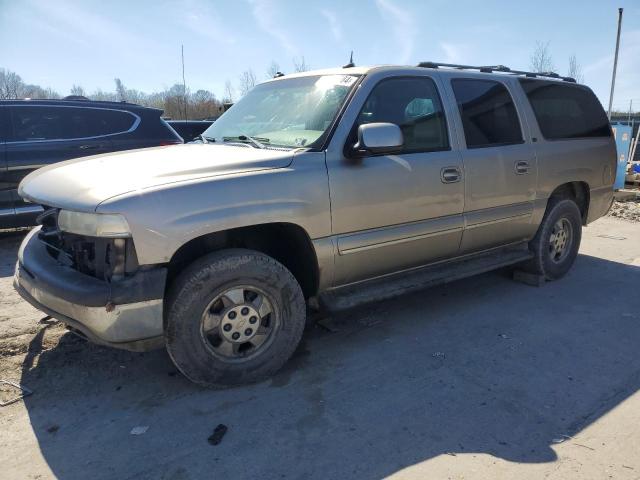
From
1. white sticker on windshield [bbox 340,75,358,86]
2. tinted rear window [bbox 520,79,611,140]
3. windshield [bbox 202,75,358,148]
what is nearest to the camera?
windshield [bbox 202,75,358,148]

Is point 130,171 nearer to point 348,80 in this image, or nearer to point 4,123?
point 348,80

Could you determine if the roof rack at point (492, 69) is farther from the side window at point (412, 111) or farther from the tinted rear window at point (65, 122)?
the tinted rear window at point (65, 122)

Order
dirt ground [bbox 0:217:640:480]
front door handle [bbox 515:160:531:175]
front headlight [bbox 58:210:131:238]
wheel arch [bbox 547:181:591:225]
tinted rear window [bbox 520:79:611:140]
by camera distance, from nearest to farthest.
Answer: dirt ground [bbox 0:217:640:480] → front headlight [bbox 58:210:131:238] → front door handle [bbox 515:160:531:175] → tinted rear window [bbox 520:79:611:140] → wheel arch [bbox 547:181:591:225]

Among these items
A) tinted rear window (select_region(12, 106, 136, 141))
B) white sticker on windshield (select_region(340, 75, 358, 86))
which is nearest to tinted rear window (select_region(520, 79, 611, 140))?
white sticker on windshield (select_region(340, 75, 358, 86))

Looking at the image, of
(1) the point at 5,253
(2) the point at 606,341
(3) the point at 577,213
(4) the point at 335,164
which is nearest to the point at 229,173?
(4) the point at 335,164

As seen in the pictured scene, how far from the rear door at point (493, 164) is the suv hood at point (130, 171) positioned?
5.56 feet

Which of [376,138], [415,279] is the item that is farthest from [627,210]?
[376,138]

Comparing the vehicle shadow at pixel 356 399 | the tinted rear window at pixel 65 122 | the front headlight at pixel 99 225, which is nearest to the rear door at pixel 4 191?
the tinted rear window at pixel 65 122

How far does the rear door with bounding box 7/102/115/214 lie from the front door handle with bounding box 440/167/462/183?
488 cm

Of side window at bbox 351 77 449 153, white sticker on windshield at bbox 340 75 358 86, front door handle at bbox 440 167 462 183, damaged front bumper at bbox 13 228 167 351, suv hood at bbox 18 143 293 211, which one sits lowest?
damaged front bumper at bbox 13 228 167 351

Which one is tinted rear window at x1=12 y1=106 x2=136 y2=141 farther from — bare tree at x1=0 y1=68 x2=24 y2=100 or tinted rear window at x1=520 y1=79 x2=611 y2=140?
bare tree at x1=0 y1=68 x2=24 y2=100

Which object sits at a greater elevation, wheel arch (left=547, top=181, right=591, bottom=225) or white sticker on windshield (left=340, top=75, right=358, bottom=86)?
white sticker on windshield (left=340, top=75, right=358, bottom=86)

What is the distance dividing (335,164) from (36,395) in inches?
90.7

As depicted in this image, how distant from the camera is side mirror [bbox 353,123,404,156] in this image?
325cm
